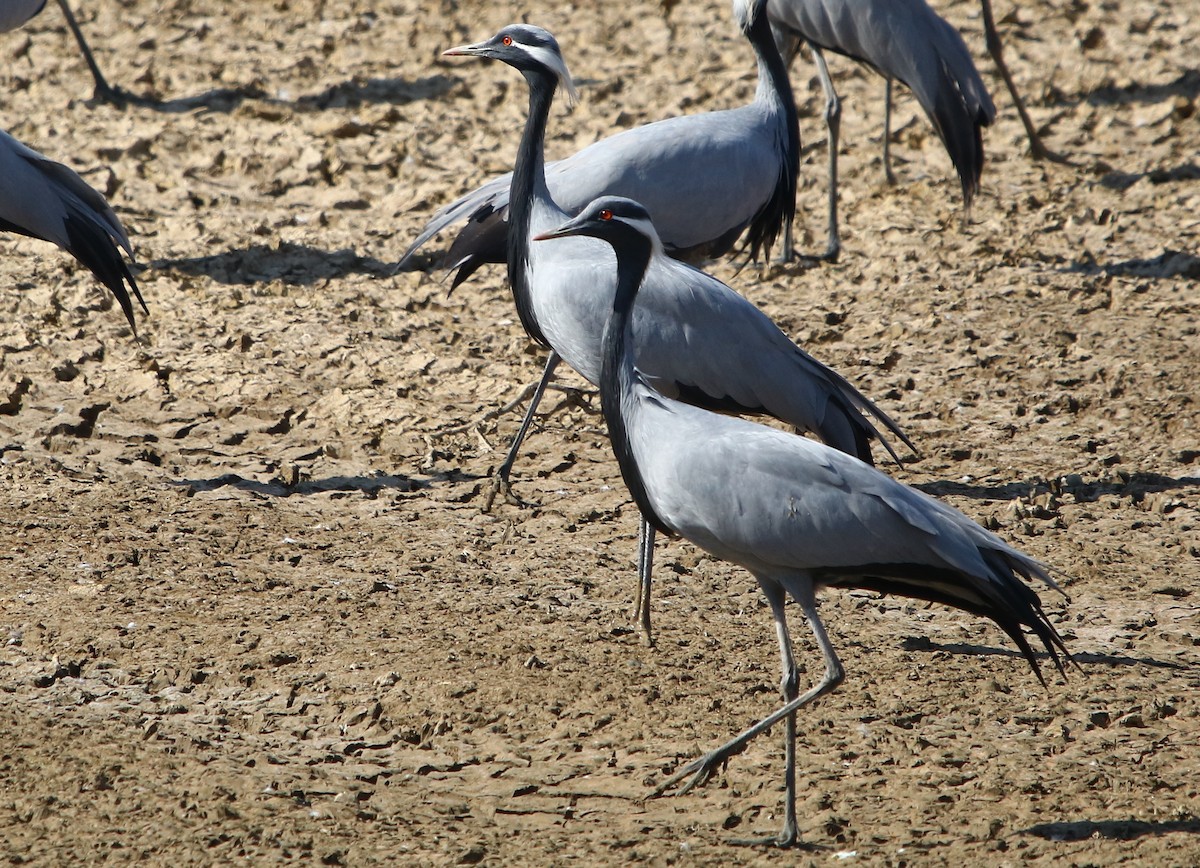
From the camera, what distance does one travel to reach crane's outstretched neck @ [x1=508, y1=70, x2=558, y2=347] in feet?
19.6

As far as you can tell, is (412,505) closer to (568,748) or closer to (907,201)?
(568,748)

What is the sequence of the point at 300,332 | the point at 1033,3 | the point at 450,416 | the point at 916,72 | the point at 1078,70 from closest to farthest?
the point at 450,416
the point at 300,332
the point at 916,72
the point at 1078,70
the point at 1033,3

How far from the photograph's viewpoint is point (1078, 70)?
1032 centimetres

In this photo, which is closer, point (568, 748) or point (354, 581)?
point (568, 748)

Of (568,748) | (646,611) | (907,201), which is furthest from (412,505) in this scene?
(907,201)

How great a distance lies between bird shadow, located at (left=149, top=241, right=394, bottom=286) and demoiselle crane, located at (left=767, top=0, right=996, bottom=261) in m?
2.55

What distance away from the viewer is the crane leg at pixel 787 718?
414 cm

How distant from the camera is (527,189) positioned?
5.98 metres

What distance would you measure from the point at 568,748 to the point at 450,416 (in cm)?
263

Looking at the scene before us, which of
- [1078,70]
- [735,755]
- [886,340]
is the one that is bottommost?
[735,755]

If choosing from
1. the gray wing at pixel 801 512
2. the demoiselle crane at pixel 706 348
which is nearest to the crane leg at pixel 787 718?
the gray wing at pixel 801 512

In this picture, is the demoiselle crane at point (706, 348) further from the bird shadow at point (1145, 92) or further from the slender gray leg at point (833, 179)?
the bird shadow at point (1145, 92)

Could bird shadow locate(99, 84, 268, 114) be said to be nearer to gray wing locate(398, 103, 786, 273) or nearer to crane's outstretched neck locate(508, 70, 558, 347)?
gray wing locate(398, 103, 786, 273)

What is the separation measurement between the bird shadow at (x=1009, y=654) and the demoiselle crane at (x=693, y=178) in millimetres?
2309
